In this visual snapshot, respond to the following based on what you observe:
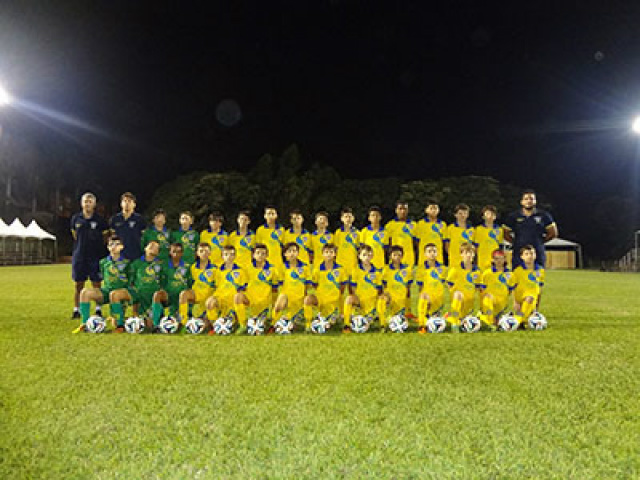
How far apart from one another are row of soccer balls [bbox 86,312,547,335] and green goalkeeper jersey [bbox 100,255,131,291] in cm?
45

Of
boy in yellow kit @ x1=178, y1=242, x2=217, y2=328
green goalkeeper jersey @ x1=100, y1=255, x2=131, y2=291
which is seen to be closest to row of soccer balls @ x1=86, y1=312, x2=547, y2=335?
boy in yellow kit @ x1=178, y1=242, x2=217, y2=328

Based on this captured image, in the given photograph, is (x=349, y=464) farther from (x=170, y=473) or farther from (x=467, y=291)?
(x=467, y=291)

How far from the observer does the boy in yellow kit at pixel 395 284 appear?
6754 millimetres

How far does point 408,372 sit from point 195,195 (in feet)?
100

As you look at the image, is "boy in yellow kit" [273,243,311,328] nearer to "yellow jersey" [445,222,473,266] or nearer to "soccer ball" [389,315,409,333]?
"soccer ball" [389,315,409,333]

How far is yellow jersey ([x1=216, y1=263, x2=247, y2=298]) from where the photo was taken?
6.43 m

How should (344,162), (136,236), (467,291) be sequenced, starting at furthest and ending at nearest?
(344,162) < (136,236) < (467,291)

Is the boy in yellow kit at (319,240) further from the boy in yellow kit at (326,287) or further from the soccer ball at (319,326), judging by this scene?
the soccer ball at (319,326)

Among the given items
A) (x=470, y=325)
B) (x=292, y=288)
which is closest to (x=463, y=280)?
(x=470, y=325)

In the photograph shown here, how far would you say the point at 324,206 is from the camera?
3347 cm

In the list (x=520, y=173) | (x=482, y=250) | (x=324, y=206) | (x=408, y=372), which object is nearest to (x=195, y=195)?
(x=324, y=206)

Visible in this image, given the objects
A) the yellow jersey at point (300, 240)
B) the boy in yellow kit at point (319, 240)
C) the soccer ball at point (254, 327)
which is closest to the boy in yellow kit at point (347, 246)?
the boy in yellow kit at point (319, 240)

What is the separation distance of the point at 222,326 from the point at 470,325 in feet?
10.1

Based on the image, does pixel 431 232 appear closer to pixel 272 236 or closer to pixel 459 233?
pixel 459 233
